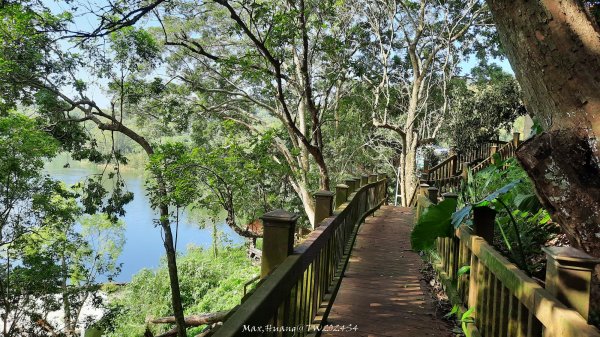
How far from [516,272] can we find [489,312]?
2.26 ft

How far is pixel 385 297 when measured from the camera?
4590 mm

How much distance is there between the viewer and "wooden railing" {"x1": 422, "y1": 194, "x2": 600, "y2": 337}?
62.9 inches

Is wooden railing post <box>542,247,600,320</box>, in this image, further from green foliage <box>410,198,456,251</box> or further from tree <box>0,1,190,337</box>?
tree <box>0,1,190,337</box>

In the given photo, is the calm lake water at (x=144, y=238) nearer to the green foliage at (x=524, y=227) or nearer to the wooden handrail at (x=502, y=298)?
the green foliage at (x=524, y=227)

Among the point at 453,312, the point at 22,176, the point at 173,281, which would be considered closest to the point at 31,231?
the point at 22,176

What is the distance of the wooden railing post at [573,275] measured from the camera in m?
1.59

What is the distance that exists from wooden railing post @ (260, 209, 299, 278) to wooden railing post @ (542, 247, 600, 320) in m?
1.23

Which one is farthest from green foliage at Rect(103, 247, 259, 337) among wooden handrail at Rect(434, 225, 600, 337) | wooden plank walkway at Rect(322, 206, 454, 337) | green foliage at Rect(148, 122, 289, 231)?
wooden handrail at Rect(434, 225, 600, 337)

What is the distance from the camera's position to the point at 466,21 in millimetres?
17203

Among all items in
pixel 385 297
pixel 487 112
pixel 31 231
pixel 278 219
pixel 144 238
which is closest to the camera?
pixel 278 219

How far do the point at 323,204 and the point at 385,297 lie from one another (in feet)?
4.13

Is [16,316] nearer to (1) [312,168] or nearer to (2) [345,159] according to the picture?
(1) [312,168]

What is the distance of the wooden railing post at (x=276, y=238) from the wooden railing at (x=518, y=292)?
1.17 metres

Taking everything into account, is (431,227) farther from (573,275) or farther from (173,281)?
(173,281)
